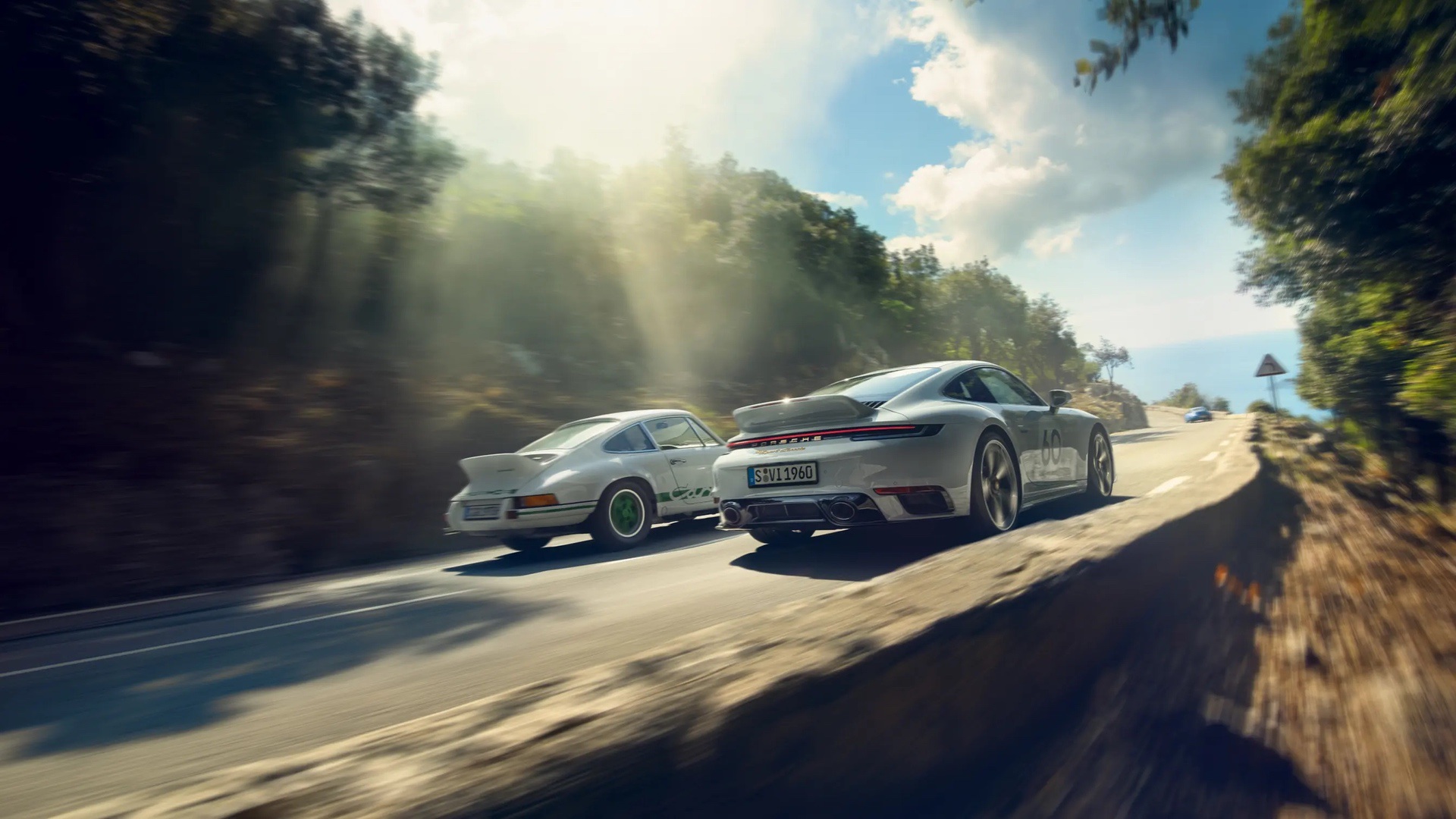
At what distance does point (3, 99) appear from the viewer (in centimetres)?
1088

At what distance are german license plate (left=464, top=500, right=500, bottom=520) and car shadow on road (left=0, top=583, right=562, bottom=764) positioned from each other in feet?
4.82

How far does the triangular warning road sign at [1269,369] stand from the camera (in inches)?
1065

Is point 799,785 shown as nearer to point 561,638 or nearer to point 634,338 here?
point 561,638

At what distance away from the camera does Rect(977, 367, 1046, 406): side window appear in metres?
7.03

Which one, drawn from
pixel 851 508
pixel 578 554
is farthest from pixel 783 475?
pixel 578 554

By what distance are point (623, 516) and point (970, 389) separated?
3725mm

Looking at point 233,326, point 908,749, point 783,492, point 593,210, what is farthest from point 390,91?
point 908,749

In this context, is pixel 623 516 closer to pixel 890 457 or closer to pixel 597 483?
pixel 597 483

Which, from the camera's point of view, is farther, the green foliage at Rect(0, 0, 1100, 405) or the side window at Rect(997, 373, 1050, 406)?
the green foliage at Rect(0, 0, 1100, 405)

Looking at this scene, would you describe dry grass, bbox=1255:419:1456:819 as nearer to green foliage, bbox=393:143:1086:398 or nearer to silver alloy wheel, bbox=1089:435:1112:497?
silver alloy wheel, bbox=1089:435:1112:497

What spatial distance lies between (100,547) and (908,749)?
374 inches

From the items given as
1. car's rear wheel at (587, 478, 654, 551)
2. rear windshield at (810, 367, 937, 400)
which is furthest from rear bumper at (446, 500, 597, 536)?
rear windshield at (810, 367, 937, 400)

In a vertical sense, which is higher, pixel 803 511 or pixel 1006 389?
pixel 1006 389

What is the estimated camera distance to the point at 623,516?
8555 mm
